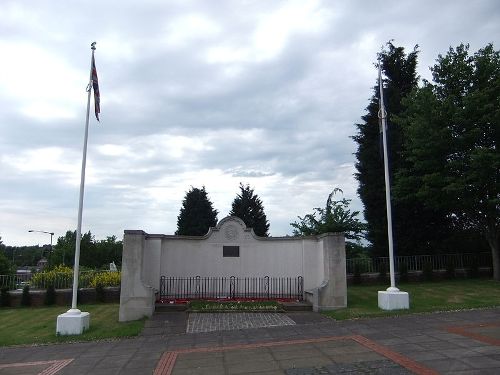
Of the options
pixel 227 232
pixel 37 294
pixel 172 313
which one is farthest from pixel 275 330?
pixel 37 294

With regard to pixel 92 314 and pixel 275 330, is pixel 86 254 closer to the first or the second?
pixel 92 314

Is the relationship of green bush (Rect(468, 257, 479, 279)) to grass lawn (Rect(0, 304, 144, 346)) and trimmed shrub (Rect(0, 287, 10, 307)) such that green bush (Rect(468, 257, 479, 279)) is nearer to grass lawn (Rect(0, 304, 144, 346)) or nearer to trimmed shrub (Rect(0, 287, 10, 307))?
grass lawn (Rect(0, 304, 144, 346))

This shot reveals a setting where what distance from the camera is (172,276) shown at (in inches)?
709

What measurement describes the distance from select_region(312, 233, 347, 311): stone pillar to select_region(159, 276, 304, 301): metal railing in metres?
2.31

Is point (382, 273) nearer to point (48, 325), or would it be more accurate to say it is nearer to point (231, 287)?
point (231, 287)

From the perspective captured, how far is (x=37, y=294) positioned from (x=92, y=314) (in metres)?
5.13

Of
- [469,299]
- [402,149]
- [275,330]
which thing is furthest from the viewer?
[402,149]

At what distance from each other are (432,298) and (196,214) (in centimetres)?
3182

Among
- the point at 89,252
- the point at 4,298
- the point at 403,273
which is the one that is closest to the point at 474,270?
the point at 403,273

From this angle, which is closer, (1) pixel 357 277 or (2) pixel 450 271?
(1) pixel 357 277

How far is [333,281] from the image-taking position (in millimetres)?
15352

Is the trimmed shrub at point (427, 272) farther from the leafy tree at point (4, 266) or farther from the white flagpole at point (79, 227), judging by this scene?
the leafy tree at point (4, 266)

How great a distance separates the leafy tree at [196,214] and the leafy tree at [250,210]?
3618 millimetres

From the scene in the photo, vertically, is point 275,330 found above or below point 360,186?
below
